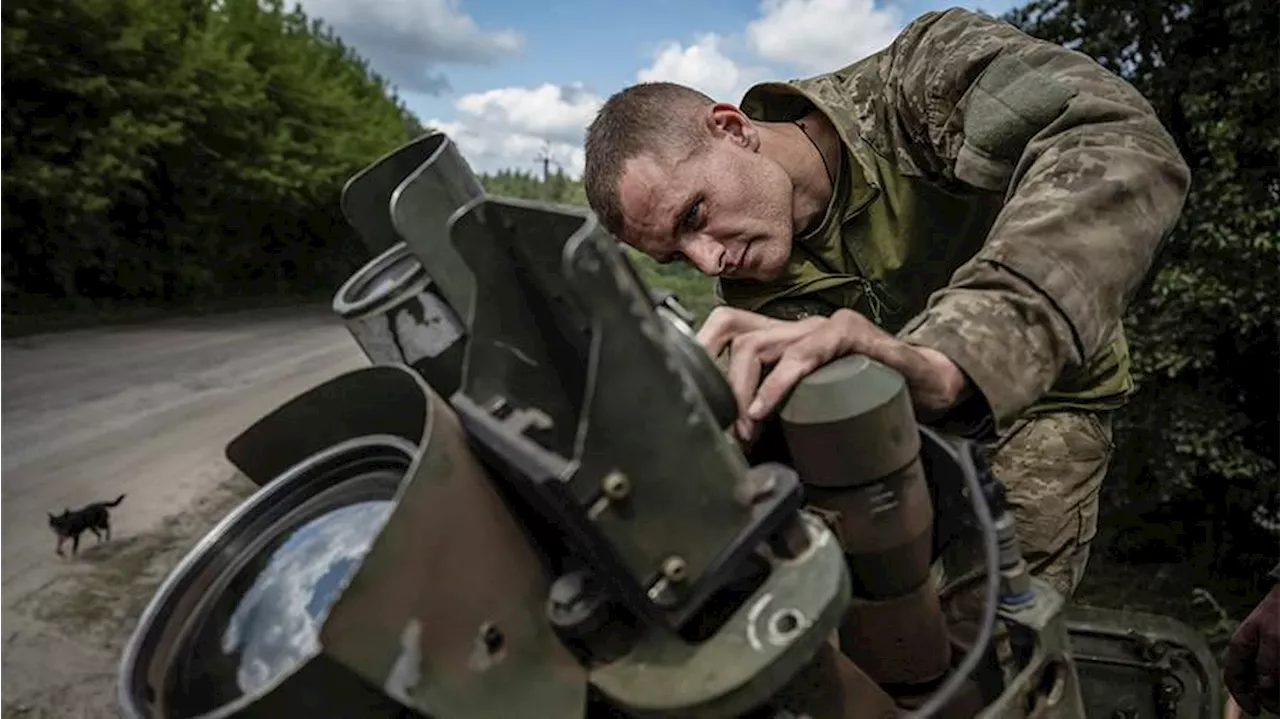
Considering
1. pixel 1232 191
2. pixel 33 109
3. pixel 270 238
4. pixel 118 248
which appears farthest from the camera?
pixel 270 238

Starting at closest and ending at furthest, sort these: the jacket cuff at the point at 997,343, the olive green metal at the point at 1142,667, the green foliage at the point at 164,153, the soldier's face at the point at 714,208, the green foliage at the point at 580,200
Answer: the jacket cuff at the point at 997,343 → the soldier's face at the point at 714,208 → the olive green metal at the point at 1142,667 → the green foliage at the point at 164,153 → the green foliage at the point at 580,200

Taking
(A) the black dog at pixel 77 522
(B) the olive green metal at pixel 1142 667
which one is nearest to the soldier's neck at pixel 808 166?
(B) the olive green metal at pixel 1142 667

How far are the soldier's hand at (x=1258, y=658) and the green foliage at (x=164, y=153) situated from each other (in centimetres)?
1787

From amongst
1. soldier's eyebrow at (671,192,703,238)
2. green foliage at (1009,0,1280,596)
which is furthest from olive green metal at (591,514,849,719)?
green foliage at (1009,0,1280,596)

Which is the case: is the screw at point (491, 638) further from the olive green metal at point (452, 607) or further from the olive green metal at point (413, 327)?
the olive green metal at point (413, 327)

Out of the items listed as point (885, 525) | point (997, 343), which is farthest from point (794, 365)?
point (997, 343)

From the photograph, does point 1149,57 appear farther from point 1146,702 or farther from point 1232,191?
point 1146,702

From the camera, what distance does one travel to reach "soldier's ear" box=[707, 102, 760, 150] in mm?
2796

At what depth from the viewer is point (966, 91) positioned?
2.45m

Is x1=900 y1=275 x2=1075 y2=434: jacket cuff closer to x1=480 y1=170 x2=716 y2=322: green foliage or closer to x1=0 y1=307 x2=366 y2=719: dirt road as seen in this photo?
x1=480 y1=170 x2=716 y2=322: green foliage

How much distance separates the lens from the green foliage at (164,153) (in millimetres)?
17844

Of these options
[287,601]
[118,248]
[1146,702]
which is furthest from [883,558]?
[118,248]

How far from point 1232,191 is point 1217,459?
82.5 inches

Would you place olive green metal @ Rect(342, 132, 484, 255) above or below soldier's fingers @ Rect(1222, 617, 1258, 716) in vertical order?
above
